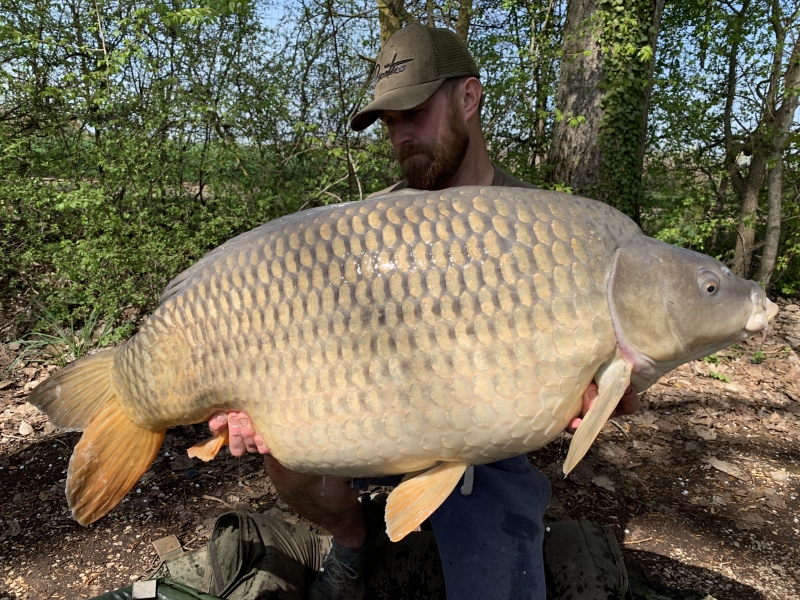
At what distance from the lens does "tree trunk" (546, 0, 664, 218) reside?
3498mm

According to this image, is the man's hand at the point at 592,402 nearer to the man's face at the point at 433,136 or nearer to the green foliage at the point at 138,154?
the man's face at the point at 433,136

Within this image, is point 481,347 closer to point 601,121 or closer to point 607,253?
point 607,253

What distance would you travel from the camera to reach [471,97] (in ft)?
5.61

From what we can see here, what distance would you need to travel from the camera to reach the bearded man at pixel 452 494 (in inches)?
55.9

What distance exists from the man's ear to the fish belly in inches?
29.1

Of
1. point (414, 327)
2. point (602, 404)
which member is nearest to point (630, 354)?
point (602, 404)

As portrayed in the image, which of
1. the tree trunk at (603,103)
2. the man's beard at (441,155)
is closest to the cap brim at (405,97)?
the man's beard at (441,155)

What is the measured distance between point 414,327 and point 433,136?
87 cm

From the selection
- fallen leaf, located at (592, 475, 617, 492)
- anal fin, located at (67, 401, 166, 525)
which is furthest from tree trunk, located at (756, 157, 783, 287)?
anal fin, located at (67, 401, 166, 525)

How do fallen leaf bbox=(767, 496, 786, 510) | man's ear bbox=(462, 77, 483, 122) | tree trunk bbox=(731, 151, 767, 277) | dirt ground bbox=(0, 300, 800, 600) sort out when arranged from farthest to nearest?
tree trunk bbox=(731, 151, 767, 277) < fallen leaf bbox=(767, 496, 786, 510) < dirt ground bbox=(0, 300, 800, 600) < man's ear bbox=(462, 77, 483, 122)

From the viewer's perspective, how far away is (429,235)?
3.29 ft

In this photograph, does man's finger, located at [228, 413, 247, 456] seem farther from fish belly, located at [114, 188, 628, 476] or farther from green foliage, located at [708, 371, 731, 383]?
green foliage, located at [708, 371, 731, 383]

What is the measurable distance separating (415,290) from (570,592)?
1.06m

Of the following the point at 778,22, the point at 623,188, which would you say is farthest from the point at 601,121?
the point at 778,22
